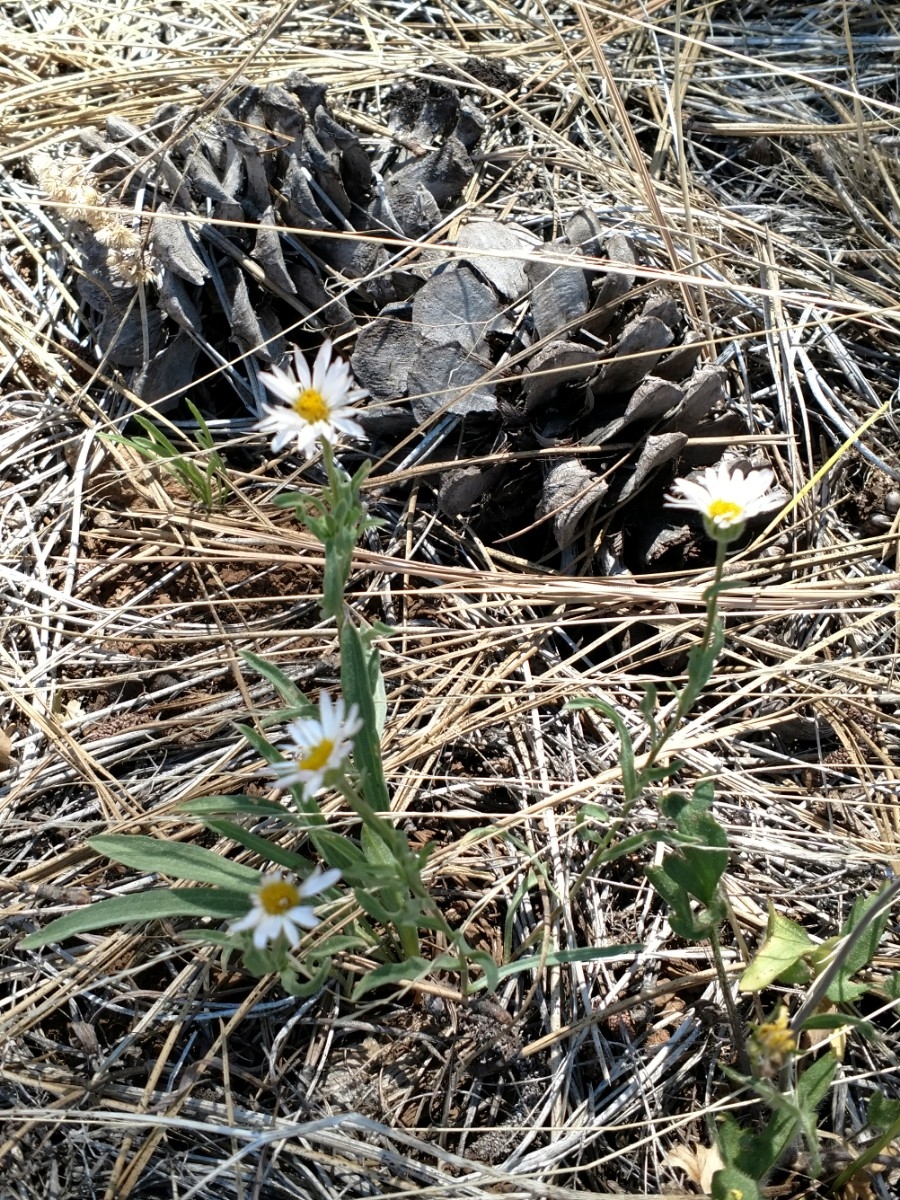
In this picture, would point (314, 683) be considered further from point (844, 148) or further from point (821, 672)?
point (844, 148)

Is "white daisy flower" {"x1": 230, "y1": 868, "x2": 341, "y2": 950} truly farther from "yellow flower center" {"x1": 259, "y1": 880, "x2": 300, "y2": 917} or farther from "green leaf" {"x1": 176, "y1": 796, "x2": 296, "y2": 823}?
"green leaf" {"x1": 176, "y1": 796, "x2": 296, "y2": 823}

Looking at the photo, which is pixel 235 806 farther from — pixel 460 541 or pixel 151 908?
pixel 460 541

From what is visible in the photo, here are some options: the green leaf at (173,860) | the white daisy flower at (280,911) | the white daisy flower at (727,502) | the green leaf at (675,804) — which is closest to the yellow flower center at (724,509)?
the white daisy flower at (727,502)

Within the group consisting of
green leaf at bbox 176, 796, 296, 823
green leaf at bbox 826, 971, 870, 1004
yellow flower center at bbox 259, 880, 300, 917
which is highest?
yellow flower center at bbox 259, 880, 300, 917

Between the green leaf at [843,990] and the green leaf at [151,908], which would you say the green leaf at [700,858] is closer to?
the green leaf at [843,990]

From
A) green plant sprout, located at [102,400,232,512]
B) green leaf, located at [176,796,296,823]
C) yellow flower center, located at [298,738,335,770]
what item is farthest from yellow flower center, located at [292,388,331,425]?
green plant sprout, located at [102,400,232,512]

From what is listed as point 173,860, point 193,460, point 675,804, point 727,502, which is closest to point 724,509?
point 727,502

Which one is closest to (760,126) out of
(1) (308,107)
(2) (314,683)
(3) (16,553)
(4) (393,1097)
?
(1) (308,107)
